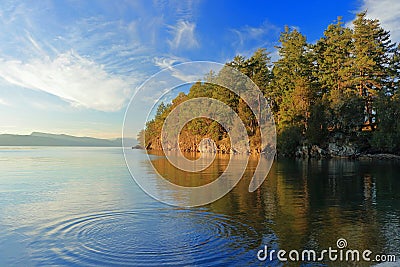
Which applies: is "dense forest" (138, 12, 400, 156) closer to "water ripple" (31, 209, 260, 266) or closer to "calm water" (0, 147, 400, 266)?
"calm water" (0, 147, 400, 266)

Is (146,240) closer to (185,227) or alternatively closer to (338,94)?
(185,227)

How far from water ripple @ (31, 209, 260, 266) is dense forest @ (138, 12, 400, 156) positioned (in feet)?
171

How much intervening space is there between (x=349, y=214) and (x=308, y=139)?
5780 centimetres

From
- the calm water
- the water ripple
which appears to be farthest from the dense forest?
the water ripple

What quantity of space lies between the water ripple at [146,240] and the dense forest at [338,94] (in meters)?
52.0

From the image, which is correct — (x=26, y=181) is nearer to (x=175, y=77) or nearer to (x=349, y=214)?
(x=175, y=77)

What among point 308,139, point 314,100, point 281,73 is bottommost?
point 308,139

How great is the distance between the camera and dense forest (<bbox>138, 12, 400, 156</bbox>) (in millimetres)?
66500

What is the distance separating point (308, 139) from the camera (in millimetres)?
72875

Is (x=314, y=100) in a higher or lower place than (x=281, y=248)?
higher

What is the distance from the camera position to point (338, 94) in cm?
6962

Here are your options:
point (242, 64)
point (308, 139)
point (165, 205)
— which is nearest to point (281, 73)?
point (242, 64)

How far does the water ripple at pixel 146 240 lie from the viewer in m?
10.9

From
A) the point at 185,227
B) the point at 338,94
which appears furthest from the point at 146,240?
the point at 338,94
